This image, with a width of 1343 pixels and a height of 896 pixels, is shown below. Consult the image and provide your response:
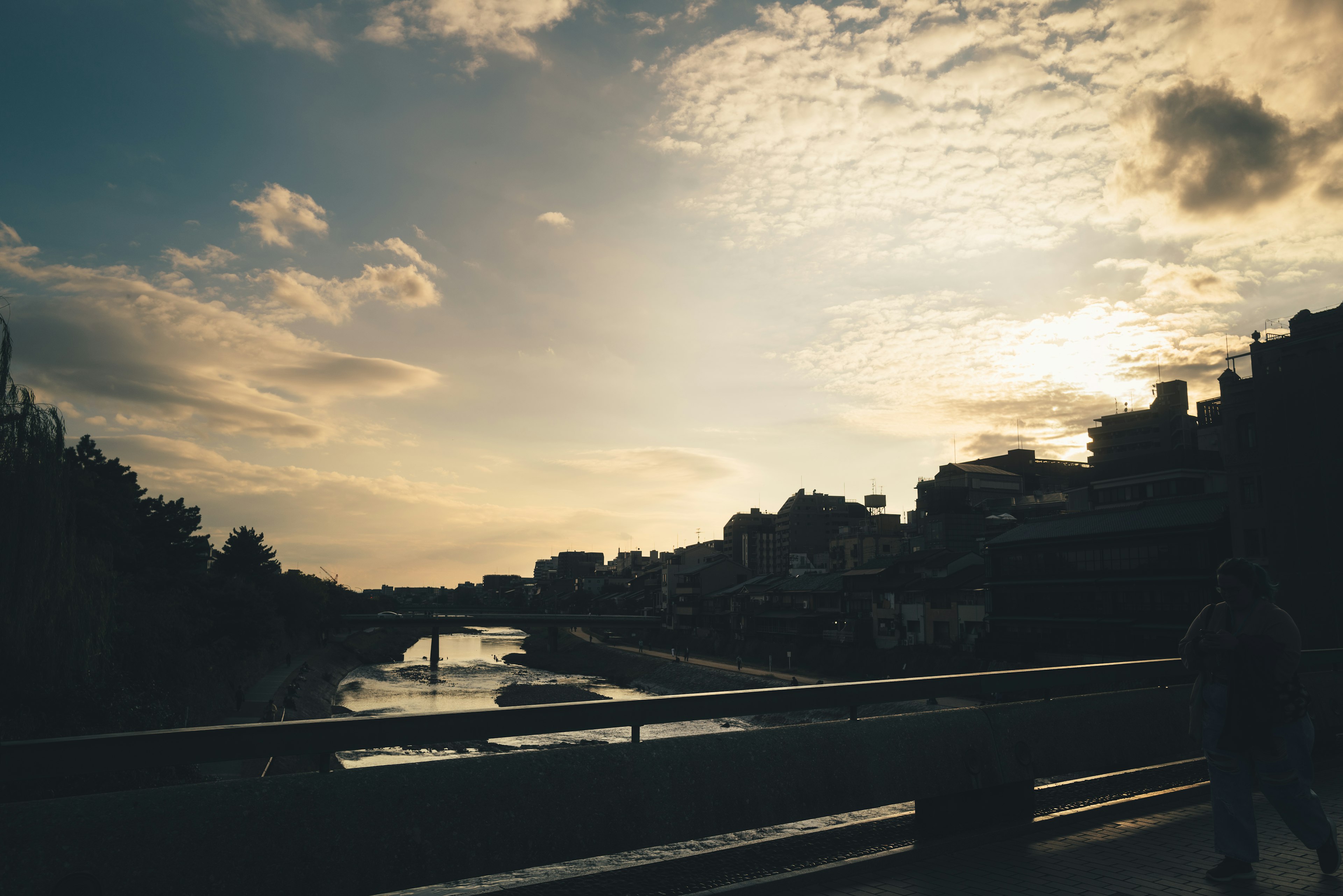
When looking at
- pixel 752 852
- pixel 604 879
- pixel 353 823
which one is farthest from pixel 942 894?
pixel 353 823

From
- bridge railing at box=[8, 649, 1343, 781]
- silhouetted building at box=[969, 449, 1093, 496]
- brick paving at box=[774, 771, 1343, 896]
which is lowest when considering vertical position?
brick paving at box=[774, 771, 1343, 896]

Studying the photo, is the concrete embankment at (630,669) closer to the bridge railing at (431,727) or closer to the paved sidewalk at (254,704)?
the paved sidewalk at (254,704)

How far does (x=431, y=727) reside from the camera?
4.71m

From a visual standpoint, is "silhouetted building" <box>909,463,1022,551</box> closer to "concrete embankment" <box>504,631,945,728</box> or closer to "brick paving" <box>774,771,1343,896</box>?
"concrete embankment" <box>504,631,945,728</box>

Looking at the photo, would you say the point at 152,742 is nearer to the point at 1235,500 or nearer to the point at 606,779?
the point at 606,779

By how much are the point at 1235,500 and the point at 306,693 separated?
64643 mm

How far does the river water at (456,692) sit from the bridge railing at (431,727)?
3038cm

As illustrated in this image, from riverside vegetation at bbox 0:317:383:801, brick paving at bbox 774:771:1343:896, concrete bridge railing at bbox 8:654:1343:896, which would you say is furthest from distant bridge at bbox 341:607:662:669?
brick paving at bbox 774:771:1343:896

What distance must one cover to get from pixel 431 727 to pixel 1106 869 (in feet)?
17.3

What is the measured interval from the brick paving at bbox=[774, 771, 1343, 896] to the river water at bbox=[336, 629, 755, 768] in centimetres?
3044

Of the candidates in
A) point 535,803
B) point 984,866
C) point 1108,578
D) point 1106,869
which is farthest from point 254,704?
point 1108,578

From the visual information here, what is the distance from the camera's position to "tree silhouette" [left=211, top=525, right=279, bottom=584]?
9081 centimetres

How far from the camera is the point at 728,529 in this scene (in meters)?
186

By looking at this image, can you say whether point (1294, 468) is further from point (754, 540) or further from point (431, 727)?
point (754, 540)
